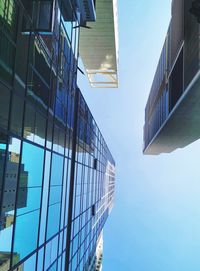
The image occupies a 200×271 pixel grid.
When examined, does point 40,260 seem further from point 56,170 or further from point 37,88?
point 37,88

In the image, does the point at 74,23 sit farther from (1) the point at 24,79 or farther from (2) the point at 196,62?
(2) the point at 196,62

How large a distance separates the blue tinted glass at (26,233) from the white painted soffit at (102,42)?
1408 inches

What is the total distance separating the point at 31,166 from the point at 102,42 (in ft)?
149

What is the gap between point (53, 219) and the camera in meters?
17.5

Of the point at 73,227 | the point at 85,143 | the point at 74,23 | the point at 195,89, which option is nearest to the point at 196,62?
the point at 195,89

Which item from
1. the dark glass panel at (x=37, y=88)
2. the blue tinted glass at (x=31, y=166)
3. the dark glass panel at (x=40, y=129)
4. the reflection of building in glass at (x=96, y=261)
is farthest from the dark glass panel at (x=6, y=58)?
the reflection of building in glass at (x=96, y=261)

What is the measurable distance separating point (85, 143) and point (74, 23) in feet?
35.9

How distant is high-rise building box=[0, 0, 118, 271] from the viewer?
11.0 meters

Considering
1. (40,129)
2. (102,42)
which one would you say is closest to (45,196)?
(40,129)

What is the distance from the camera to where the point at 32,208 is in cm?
1350

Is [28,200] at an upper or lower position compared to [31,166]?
lower

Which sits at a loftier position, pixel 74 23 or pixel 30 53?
pixel 74 23

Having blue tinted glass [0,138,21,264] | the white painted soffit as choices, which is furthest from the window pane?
the white painted soffit

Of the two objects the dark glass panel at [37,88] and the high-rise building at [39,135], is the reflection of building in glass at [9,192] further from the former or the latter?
the dark glass panel at [37,88]
